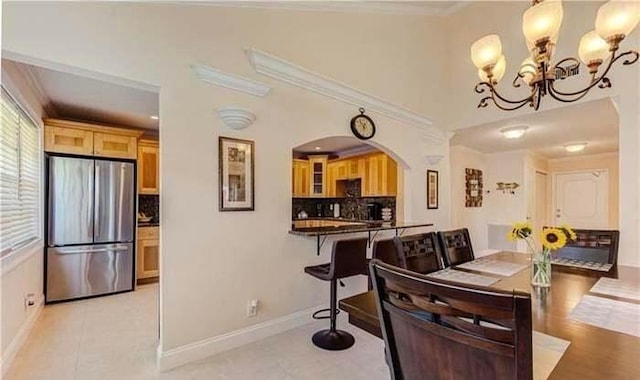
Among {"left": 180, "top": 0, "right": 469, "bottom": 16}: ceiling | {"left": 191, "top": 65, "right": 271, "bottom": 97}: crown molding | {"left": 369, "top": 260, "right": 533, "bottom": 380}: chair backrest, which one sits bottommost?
{"left": 369, "top": 260, "right": 533, "bottom": 380}: chair backrest

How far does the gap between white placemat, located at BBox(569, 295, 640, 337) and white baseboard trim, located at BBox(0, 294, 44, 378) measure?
3585 mm

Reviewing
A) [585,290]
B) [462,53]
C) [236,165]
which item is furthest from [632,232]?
[236,165]

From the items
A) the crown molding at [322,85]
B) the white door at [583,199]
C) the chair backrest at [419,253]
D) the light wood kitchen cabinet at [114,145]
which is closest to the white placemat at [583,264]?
the chair backrest at [419,253]

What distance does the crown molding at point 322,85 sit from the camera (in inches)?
111

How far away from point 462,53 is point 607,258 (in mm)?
3383

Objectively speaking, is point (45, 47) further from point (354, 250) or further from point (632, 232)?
point (632, 232)

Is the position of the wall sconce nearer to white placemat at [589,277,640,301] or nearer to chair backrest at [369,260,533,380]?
white placemat at [589,277,640,301]

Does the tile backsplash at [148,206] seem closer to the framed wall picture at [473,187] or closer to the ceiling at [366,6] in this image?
the ceiling at [366,6]

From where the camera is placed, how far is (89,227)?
3791 mm

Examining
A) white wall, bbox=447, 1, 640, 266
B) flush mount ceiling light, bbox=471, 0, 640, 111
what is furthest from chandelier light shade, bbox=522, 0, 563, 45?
white wall, bbox=447, 1, 640, 266

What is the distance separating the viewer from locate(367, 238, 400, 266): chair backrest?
8.36 ft

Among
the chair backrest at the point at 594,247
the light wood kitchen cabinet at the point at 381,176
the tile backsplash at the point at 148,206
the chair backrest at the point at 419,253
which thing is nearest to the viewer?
the chair backrest at the point at 419,253

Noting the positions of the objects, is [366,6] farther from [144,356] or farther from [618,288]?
[144,356]

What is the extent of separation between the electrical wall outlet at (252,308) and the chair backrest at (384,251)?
115cm
